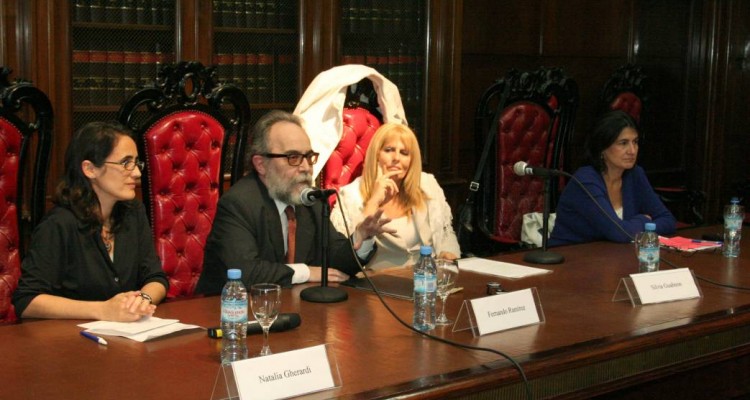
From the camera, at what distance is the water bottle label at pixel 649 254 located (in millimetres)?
3141

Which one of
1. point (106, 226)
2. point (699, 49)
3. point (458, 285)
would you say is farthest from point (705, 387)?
point (699, 49)

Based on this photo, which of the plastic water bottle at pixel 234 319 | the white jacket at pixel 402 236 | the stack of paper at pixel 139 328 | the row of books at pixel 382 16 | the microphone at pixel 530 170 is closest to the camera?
the plastic water bottle at pixel 234 319

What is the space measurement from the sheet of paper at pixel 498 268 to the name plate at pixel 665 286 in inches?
16.8

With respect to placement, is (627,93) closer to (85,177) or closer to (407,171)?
(407,171)

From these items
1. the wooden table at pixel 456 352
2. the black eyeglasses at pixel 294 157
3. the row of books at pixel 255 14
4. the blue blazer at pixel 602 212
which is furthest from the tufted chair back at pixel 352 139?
the wooden table at pixel 456 352

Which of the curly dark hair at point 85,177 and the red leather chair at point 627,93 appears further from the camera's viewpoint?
the red leather chair at point 627,93

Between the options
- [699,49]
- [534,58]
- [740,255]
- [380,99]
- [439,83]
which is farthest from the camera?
[699,49]

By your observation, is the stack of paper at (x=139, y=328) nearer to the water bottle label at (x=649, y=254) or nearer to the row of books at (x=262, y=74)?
the water bottle label at (x=649, y=254)

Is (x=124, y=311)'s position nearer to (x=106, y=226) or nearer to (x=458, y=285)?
(x=106, y=226)

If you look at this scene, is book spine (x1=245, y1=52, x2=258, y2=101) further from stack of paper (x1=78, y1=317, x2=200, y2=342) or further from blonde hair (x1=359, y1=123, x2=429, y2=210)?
stack of paper (x1=78, y1=317, x2=200, y2=342)

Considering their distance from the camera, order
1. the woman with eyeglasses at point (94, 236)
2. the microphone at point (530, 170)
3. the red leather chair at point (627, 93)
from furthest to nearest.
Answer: the red leather chair at point (627, 93) → the microphone at point (530, 170) → the woman with eyeglasses at point (94, 236)

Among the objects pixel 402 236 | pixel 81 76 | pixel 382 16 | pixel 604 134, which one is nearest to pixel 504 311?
pixel 402 236

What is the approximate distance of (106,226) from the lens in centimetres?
288

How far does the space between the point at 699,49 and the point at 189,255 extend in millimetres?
4510
